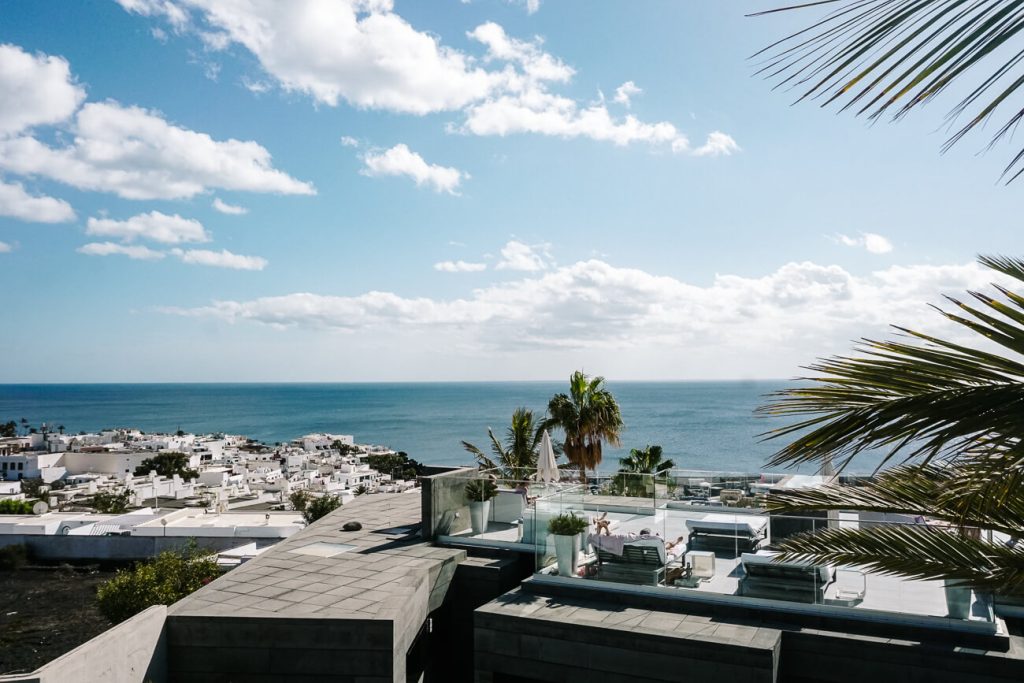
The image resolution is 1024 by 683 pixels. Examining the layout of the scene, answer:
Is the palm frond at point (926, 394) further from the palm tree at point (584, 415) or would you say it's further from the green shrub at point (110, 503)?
the green shrub at point (110, 503)

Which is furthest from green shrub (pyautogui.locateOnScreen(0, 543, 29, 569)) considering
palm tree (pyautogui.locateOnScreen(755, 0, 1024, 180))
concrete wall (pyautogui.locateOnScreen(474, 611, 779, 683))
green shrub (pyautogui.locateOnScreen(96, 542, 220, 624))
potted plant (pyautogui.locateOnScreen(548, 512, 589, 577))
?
palm tree (pyautogui.locateOnScreen(755, 0, 1024, 180))

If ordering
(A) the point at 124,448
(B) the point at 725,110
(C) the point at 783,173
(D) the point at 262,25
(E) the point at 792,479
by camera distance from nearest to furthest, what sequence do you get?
(B) the point at 725,110, (E) the point at 792,479, (D) the point at 262,25, (C) the point at 783,173, (A) the point at 124,448

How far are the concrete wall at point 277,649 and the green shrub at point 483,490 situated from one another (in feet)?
14.3

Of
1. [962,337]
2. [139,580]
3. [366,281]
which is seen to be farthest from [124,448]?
[962,337]

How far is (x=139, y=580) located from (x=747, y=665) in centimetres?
994

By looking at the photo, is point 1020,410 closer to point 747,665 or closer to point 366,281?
point 747,665

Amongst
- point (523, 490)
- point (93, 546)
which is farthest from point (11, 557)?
point (523, 490)

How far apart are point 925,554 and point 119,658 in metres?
9.42

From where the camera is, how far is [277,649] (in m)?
10.1

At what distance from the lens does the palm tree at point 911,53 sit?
1.79 meters

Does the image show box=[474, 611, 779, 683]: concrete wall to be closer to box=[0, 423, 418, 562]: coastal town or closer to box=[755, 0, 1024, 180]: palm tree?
box=[755, 0, 1024, 180]: palm tree

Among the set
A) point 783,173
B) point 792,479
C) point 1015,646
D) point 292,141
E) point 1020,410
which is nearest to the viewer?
point 1020,410

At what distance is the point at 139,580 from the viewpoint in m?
12.5

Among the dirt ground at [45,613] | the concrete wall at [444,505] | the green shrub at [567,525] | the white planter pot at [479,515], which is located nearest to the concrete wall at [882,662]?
the green shrub at [567,525]
